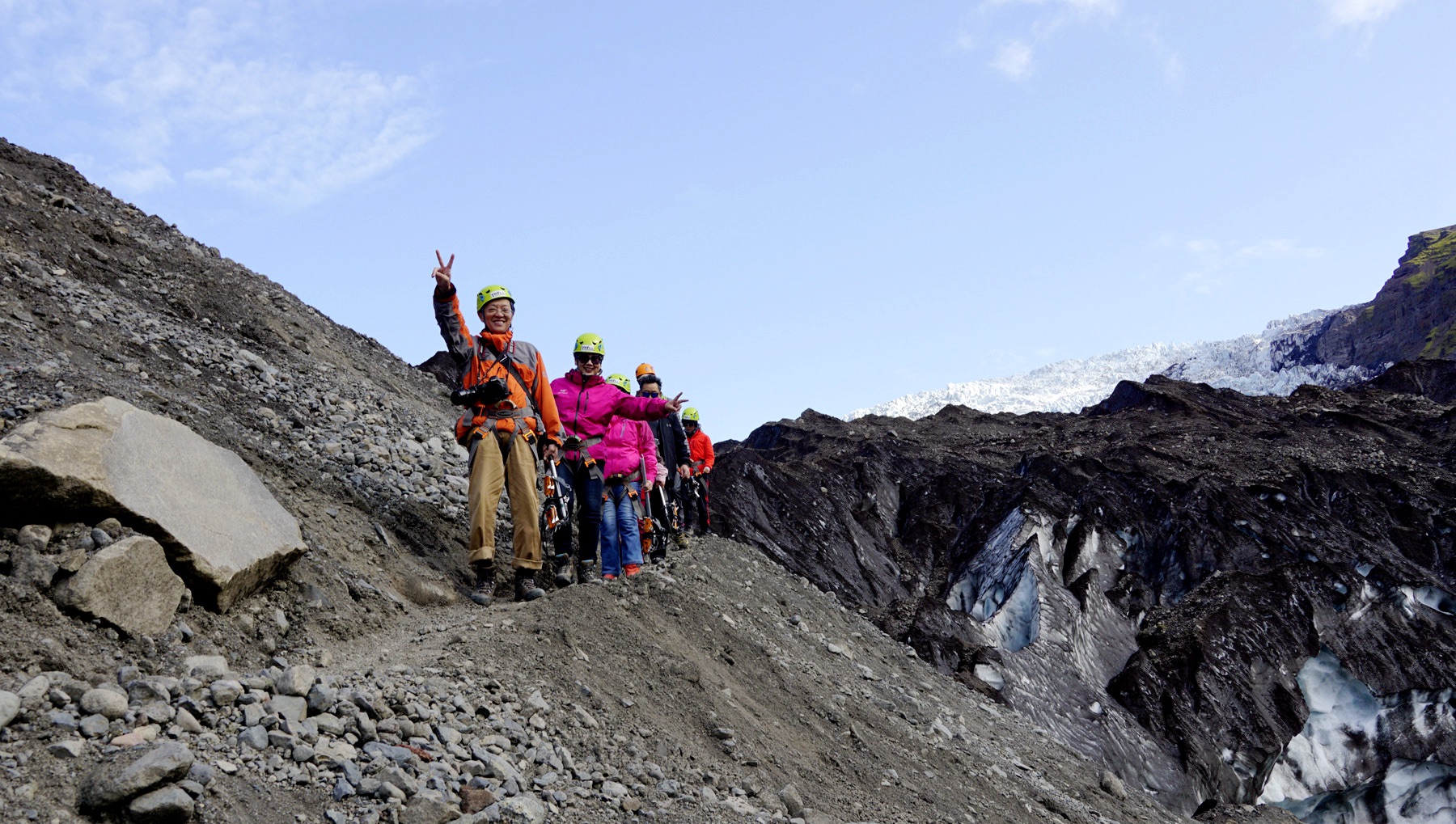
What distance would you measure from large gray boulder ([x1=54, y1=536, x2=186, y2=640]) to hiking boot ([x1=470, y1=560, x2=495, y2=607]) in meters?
2.63

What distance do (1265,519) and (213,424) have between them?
21.9 meters

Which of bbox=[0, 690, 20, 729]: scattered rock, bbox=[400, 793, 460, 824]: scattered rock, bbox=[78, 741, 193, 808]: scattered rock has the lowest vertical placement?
bbox=[400, 793, 460, 824]: scattered rock

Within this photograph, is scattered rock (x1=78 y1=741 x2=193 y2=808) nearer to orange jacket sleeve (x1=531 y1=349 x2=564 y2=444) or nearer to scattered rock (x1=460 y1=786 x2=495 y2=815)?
scattered rock (x1=460 y1=786 x2=495 y2=815)

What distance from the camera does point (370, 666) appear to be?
5750 mm

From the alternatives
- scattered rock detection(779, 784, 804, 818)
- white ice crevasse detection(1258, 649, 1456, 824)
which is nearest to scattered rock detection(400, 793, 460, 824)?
scattered rock detection(779, 784, 804, 818)

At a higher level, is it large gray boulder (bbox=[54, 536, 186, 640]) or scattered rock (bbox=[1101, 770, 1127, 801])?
large gray boulder (bbox=[54, 536, 186, 640])

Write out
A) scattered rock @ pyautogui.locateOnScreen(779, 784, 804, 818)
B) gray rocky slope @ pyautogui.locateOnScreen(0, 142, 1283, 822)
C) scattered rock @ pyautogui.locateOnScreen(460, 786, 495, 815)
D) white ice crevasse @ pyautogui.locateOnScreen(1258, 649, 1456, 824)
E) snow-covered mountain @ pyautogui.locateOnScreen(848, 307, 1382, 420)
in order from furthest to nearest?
snow-covered mountain @ pyautogui.locateOnScreen(848, 307, 1382, 420) → white ice crevasse @ pyautogui.locateOnScreen(1258, 649, 1456, 824) → scattered rock @ pyautogui.locateOnScreen(779, 784, 804, 818) → scattered rock @ pyautogui.locateOnScreen(460, 786, 495, 815) → gray rocky slope @ pyautogui.locateOnScreen(0, 142, 1283, 822)

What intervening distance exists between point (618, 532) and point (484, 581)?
1.28 m

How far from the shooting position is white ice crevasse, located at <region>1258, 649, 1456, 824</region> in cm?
1781

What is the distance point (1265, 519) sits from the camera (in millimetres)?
22469

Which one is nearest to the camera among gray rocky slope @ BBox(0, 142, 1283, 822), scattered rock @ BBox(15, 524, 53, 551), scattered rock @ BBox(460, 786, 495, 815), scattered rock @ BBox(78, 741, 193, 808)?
scattered rock @ BBox(78, 741, 193, 808)

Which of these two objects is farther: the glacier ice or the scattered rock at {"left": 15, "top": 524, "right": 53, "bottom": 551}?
the glacier ice

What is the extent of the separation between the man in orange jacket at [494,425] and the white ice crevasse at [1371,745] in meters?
16.1

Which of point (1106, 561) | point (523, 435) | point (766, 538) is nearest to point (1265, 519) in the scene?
point (1106, 561)
